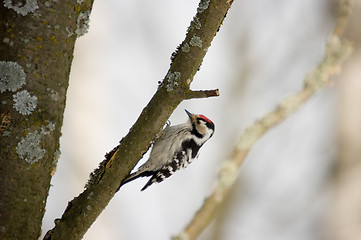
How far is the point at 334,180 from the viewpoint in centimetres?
524

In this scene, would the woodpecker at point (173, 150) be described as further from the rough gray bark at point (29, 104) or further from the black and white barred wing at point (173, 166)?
the rough gray bark at point (29, 104)

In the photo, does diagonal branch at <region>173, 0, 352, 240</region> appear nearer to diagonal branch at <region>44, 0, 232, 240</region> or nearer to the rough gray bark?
diagonal branch at <region>44, 0, 232, 240</region>

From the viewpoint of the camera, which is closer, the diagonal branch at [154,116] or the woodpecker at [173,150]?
the diagonal branch at [154,116]

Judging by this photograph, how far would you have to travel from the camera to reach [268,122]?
13.7ft

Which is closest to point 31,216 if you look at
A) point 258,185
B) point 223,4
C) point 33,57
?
point 33,57

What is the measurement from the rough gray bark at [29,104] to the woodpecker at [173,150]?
248 cm

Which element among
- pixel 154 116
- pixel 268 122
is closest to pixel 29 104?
pixel 154 116

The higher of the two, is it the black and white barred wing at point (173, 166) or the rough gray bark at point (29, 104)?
the black and white barred wing at point (173, 166)

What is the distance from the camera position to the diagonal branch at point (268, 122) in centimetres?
353

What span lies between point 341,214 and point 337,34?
1843 millimetres

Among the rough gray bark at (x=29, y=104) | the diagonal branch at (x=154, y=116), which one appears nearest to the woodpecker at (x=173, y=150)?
the diagonal branch at (x=154, y=116)

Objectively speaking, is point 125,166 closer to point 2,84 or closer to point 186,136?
point 2,84

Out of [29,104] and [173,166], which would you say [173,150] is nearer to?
[173,166]

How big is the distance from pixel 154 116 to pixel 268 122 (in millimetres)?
2254
